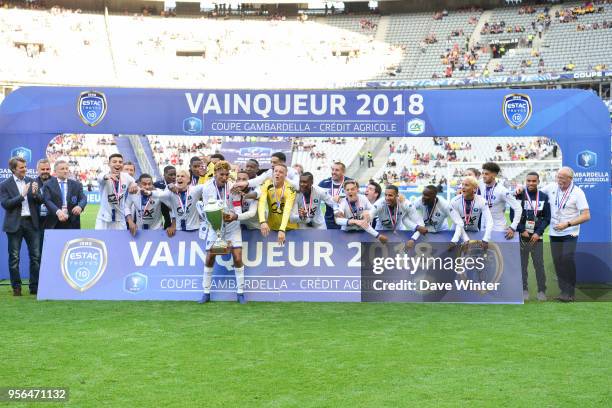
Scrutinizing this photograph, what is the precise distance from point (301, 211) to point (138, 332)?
11.6 feet

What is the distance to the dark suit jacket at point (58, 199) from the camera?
11.2 metres

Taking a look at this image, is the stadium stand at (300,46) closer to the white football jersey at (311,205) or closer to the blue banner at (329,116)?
the blue banner at (329,116)

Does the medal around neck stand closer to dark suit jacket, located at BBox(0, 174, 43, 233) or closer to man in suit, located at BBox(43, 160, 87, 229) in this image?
man in suit, located at BBox(43, 160, 87, 229)

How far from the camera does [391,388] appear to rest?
592 cm

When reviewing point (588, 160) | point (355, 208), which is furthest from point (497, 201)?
point (588, 160)

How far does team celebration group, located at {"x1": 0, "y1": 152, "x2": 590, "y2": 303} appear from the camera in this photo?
33.7 feet

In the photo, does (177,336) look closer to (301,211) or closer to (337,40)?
(301,211)

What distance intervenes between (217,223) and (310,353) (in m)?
3.22

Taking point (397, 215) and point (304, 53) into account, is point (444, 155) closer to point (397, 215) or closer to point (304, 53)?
point (304, 53)

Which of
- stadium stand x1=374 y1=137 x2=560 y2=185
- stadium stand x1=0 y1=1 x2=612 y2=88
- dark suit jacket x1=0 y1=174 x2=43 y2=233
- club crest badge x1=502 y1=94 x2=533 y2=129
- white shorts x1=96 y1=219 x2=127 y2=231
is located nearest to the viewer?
dark suit jacket x1=0 y1=174 x2=43 y2=233

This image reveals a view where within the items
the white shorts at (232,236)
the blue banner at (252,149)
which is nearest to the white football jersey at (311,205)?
the white shorts at (232,236)

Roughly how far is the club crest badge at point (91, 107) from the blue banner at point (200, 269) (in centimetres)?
304

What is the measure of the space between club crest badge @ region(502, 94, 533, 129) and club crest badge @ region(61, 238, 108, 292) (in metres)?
7.69

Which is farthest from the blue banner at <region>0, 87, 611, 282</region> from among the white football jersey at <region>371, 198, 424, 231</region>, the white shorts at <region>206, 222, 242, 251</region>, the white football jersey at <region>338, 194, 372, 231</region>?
the white shorts at <region>206, 222, 242, 251</region>
